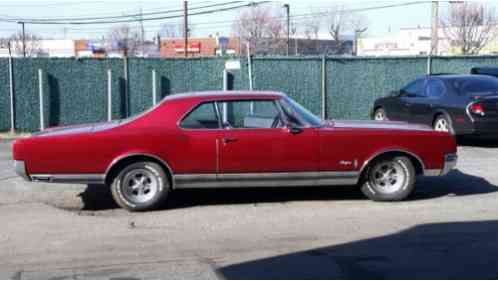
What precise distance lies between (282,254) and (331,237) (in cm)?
85

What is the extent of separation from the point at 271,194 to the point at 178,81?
862 centimetres

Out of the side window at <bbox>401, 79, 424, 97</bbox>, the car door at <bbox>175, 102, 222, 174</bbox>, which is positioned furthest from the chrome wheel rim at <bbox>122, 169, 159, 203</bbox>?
the side window at <bbox>401, 79, 424, 97</bbox>

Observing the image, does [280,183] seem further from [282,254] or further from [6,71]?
[6,71]

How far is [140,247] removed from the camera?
6.93m

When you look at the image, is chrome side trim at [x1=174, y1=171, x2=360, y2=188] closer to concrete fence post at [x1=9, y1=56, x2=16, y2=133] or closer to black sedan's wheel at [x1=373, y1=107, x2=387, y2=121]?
black sedan's wheel at [x1=373, y1=107, x2=387, y2=121]

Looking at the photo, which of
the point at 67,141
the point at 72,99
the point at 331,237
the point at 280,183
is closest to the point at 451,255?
the point at 331,237

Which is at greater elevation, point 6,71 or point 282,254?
point 6,71

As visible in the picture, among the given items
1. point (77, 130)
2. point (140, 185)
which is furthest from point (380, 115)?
point (77, 130)

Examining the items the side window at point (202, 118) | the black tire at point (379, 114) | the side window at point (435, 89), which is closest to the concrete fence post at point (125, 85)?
the black tire at point (379, 114)

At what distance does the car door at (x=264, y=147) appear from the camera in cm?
866

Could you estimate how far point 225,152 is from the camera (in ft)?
28.4

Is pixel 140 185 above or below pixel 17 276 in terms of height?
above

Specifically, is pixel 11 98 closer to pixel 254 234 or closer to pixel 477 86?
pixel 477 86

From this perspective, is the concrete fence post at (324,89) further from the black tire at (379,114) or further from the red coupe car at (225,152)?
the red coupe car at (225,152)
